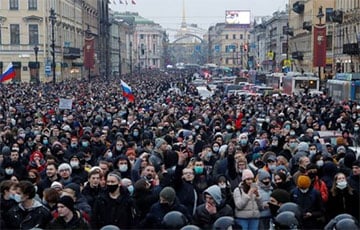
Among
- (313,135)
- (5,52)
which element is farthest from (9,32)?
(313,135)

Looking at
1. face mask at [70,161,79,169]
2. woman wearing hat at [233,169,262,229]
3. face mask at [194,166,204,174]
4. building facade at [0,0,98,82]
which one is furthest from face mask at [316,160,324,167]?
building facade at [0,0,98,82]

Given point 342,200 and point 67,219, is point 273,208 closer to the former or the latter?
point 342,200

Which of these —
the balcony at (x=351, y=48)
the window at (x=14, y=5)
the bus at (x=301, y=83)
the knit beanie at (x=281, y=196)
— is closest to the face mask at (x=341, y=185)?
the knit beanie at (x=281, y=196)

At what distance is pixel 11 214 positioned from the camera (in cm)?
934

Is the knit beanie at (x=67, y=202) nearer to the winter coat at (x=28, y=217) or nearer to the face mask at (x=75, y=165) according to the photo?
the winter coat at (x=28, y=217)

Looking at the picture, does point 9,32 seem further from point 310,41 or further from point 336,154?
point 336,154

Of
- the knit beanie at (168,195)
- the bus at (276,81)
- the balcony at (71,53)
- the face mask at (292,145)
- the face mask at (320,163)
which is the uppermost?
the balcony at (71,53)

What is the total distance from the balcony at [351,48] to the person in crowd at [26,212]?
55650mm

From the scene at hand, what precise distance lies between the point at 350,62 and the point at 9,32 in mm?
29641

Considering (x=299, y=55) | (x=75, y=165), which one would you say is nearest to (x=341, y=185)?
(x=75, y=165)

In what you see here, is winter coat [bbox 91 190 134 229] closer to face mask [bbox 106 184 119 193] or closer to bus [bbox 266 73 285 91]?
face mask [bbox 106 184 119 193]

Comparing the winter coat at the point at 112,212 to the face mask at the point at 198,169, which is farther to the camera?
the face mask at the point at 198,169

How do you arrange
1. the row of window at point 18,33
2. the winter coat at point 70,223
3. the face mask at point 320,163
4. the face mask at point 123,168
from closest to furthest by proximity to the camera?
the winter coat at point 70,223, the face mask at point 320,163, the face mask at point 123,168, the row of window at point 18,33

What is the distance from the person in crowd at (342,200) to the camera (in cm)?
1038
